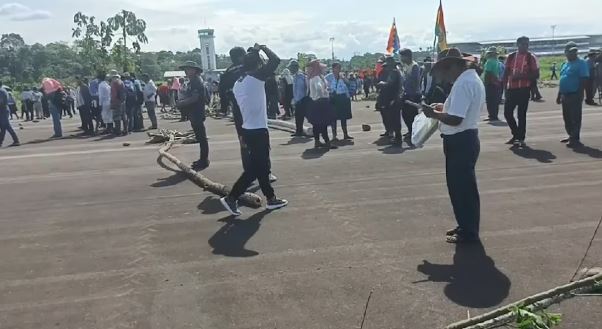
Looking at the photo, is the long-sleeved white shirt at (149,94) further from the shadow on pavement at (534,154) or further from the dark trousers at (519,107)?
the shadow on pavement at (534,154)

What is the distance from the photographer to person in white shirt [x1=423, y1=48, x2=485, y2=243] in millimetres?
5520

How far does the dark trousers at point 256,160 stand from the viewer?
738cm

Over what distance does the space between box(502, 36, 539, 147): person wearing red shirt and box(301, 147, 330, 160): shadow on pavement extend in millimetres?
3613

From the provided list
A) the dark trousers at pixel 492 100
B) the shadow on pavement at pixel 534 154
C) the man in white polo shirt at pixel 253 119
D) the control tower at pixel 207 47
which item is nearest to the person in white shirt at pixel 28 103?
the dark trousers at pixel 492 100

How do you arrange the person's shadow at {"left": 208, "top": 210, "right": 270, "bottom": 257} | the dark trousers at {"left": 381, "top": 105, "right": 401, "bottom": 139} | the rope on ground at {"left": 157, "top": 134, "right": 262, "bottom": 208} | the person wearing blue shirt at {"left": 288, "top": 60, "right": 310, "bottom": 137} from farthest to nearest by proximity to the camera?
the person wearing blue shirt at {"left": 288, "top": 60, "right": 310, "bottom": 137}, the dark trousers at {"left": 381, "top": 105, "right": 401, "bottom": 139}, the rope on ground at {"left": 157, "top": 134, "right": 262, "bottom": 208}, the person's shadow at {"left": 208, "top": 210, "right": 270, "bottom": 257}

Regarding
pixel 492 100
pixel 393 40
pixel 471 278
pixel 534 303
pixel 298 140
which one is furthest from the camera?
pixel 393 40

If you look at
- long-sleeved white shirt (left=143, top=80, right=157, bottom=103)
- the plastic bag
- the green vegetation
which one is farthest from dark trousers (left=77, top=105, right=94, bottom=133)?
the green vegetation

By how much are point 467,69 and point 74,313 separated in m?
3.92

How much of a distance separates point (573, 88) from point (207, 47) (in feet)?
280

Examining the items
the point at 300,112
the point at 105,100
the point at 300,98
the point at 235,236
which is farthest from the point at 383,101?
the point at 105,100

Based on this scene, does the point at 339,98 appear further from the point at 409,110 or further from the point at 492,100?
the point at 492,100

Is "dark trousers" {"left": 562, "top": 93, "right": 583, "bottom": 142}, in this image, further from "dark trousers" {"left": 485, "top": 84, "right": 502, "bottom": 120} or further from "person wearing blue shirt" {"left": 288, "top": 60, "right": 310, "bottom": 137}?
"person wearing blue shirt" {"left": 288, "top": 60, "right": 310, "bottom": 137}

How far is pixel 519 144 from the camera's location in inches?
449

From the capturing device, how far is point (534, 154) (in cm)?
1055
